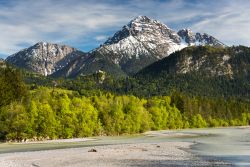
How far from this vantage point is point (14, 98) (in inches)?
5453

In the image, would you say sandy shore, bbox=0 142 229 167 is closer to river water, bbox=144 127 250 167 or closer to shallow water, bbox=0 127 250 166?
river water, bbox=144 127 250 167

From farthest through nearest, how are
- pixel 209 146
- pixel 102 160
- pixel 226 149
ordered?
pixel 209 146 → pixel 226 149 → pixel 102 160

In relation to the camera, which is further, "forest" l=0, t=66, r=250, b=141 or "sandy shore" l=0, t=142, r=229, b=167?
"forest" l=0, t=66, r=250, b=141

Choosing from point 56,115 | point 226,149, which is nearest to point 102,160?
point 226,149

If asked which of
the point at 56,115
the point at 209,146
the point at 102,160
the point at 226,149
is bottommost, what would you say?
the point at 209,146

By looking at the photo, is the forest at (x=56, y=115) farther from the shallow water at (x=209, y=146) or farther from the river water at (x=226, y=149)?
the river water at (x=226, y=149)

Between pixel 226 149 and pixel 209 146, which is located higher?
pixel 226 149

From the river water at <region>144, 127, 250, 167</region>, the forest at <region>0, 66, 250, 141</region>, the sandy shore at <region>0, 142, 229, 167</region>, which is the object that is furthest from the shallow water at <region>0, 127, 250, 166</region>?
the forest at <region>0, 66, 250, 141</region>

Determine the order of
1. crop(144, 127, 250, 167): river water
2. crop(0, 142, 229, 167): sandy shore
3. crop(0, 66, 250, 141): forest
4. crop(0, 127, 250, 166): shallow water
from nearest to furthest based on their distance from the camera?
crop(0, 142, 229, 167): sandy shore → crop(144, 127, 250, 167): river water → crop(0, 127, 250, 166): shallow water → crop(0, 66, 250, 141): forest

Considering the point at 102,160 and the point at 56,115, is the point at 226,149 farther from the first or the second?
the point at 56,115

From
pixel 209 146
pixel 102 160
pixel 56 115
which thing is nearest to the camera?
pixel 102 160

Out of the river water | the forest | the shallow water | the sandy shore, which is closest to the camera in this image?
the sandy shore

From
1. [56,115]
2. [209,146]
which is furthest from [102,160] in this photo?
[56,115]

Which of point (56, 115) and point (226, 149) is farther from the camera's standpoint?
point (56, 115)
